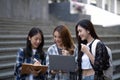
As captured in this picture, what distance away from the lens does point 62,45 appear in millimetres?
4809

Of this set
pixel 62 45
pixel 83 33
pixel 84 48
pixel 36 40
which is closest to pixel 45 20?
pixel 62 45

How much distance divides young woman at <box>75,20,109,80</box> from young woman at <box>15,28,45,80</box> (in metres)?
0.52

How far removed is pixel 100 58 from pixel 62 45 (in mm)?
644

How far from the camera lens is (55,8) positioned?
2234cm

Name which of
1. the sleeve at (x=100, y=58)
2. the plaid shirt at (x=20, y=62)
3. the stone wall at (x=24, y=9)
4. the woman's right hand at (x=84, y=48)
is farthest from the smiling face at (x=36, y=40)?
the stone wall at (x=24, y=9)

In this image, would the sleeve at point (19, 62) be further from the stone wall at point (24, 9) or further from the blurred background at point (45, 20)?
the stone wall at point (24, 9)

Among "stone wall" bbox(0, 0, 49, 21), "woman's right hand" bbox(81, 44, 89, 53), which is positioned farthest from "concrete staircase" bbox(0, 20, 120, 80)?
"stone wall" bbox(0, 0, 49, 21)

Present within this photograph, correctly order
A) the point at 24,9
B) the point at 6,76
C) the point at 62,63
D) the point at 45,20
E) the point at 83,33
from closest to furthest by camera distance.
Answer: the point at 83,33 → the point at 62,63 → the point at 6,76 → the point at 45,20 → the point at 24,9

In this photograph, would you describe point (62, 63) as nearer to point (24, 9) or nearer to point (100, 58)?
point (100, 58)

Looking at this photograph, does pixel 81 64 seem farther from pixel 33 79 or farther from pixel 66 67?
pixel 33 79

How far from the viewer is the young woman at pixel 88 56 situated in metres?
4.37

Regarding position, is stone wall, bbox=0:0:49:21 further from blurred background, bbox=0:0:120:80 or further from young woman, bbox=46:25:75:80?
young woman, bbox=46:25:75:80

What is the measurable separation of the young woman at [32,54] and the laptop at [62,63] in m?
0.17

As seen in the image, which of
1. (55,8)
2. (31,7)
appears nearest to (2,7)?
(31,7)
